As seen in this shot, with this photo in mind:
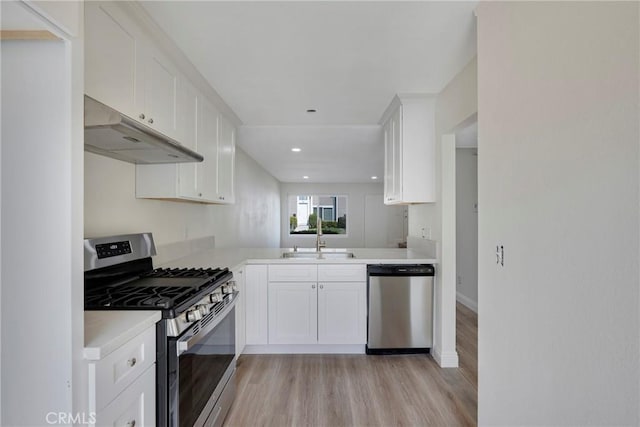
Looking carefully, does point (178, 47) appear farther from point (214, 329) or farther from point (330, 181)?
point (330, 181)

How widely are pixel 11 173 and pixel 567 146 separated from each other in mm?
1567

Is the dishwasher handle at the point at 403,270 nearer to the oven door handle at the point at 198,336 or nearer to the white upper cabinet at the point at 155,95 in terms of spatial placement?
the oven door handle at the point at 198,336

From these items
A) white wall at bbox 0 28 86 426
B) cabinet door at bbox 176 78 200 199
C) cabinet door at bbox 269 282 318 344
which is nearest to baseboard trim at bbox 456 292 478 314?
cabinet door at bbox 269 282 318 344

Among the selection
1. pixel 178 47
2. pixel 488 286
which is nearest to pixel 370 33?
pixel 178 47

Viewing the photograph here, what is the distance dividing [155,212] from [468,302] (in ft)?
13.0

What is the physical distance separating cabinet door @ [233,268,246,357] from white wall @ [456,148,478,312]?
121 inches

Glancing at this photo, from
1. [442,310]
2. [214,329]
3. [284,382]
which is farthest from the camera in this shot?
[442,310]

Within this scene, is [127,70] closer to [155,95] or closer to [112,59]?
[112,59]

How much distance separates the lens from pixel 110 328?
1.00 m

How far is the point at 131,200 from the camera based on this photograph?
1.91 metres

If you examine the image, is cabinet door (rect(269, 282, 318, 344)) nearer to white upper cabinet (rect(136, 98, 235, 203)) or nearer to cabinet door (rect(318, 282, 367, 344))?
cabinet door (rect(318, 282, 367, 344))

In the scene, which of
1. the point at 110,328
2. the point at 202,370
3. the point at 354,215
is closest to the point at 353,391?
the point at 202,370

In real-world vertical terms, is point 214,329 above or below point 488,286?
below

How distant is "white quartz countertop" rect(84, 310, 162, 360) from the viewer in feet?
2.83
